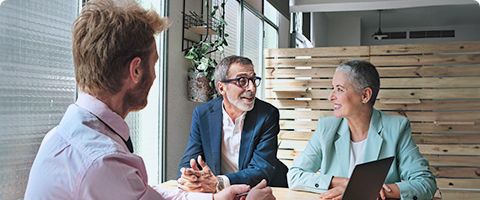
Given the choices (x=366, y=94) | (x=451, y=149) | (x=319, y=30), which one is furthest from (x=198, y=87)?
(x=319, y=30)

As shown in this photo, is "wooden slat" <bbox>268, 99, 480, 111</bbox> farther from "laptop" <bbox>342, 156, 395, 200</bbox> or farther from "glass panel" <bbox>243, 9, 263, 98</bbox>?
"laptop" <bbox>342, 156, 395, 200</bbox>

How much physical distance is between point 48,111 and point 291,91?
9.88 feet

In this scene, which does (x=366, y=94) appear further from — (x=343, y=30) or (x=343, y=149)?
(x=343, y=30)

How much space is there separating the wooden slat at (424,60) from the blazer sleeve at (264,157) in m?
2.30

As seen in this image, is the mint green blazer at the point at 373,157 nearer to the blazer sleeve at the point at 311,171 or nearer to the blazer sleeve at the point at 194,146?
the blazer sleeve at the point at 311,171

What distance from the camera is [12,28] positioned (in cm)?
170

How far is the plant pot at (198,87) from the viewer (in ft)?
10.2

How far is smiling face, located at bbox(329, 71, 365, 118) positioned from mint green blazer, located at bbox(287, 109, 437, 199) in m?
0.07

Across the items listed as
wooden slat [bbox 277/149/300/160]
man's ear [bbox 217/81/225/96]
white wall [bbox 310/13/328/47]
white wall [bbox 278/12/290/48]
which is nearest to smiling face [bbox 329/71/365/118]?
man's ear [bbox 217/81/225/96]

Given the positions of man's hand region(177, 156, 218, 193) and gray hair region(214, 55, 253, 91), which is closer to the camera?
man's hand region(177, 156, 218, 193)

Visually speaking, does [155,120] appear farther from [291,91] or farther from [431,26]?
[431,26]

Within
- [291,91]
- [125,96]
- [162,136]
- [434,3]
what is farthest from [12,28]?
[434,3]

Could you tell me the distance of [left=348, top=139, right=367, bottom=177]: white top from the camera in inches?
83.8

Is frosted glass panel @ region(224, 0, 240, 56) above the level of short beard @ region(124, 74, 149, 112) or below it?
above
